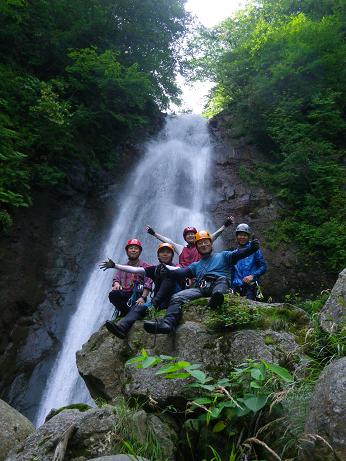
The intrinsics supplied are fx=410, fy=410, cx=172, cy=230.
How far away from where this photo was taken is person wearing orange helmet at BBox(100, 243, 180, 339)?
16.5 feet

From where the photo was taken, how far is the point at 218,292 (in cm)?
432

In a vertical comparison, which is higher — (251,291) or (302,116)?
(302,116)

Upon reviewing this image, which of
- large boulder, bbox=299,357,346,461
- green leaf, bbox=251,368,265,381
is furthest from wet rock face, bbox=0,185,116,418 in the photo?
large boulder, bbox=299,357,346,461

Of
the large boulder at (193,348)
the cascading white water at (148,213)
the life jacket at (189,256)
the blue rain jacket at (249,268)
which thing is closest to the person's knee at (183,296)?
the large boulder at (193,348)

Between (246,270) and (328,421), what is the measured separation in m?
4.54

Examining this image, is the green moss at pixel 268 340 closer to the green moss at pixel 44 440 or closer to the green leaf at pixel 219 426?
the green leaf at pixel 219 426

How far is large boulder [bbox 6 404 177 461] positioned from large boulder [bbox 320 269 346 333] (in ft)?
5.15

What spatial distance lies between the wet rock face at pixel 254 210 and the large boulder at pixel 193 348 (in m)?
6.19

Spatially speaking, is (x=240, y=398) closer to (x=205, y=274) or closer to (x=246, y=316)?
(x=246, y=316)

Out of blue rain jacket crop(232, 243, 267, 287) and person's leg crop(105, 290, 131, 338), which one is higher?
blue rain jacket crop(232, 243, 267, 287)

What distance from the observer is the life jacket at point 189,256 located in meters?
6.59

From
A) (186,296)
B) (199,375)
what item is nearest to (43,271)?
(186,296)

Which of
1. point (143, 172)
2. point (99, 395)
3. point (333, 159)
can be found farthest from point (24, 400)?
point (333, 159)

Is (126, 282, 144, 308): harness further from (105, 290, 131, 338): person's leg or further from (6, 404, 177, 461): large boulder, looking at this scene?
(6, 404, 177, 461): large boulder
